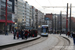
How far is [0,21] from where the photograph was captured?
60438 mm

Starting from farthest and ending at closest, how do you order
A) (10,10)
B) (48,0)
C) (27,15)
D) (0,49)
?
(27,15) < (10,10) < (48,0) < (0,49)

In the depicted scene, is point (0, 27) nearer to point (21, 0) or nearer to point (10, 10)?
point (10, 10)

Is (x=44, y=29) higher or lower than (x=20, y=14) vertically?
lower

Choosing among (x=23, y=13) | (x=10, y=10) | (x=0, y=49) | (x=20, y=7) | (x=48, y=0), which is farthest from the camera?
(x=23, y=13)

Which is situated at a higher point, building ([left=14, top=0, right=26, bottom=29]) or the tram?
building ([left=14, top=0, right=26, bottom=29])

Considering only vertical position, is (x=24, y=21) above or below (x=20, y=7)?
below

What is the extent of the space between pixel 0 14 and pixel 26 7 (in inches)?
2786

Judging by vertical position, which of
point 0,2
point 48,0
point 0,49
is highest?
point 0,2

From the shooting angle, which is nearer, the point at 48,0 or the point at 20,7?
the point at 48,0

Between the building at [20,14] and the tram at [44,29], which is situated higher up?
the building at [20,14]

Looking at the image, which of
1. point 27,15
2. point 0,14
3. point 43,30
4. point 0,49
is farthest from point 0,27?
point 27,15

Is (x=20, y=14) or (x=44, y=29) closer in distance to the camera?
(x=44, y=29)

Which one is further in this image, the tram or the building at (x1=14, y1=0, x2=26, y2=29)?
the building at (x1=14, y1=0, x2=26, y2=29)

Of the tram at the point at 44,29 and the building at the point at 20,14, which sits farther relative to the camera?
the building at the point at 20,14
